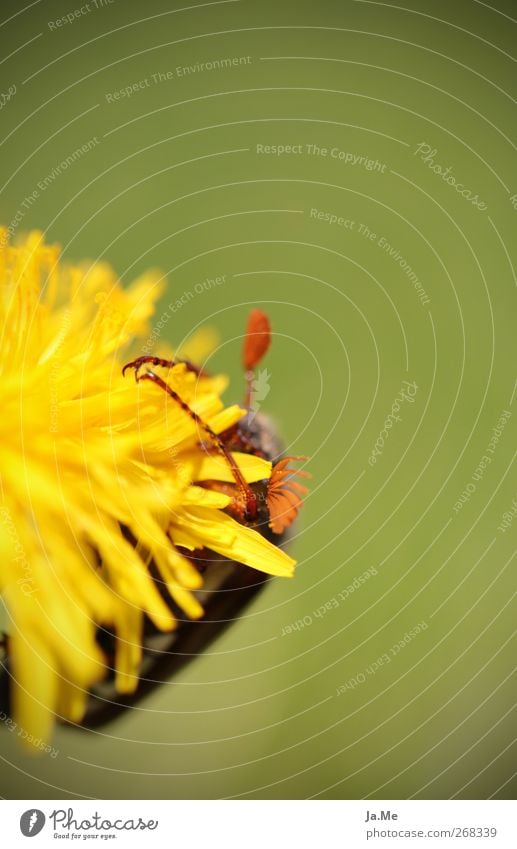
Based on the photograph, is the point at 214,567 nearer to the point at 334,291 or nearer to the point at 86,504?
the point at 86,504

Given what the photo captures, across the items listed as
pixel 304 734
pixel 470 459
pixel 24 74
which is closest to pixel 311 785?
pixel 304 734

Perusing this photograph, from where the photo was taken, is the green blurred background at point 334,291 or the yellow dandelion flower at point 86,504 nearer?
the yellow dandelion flower at point 86,504

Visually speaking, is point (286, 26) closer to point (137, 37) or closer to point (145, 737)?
point (137, 37)

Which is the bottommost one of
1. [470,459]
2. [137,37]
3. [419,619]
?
[419,619]

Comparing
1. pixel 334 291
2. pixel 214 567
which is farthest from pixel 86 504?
pixel 334 291
